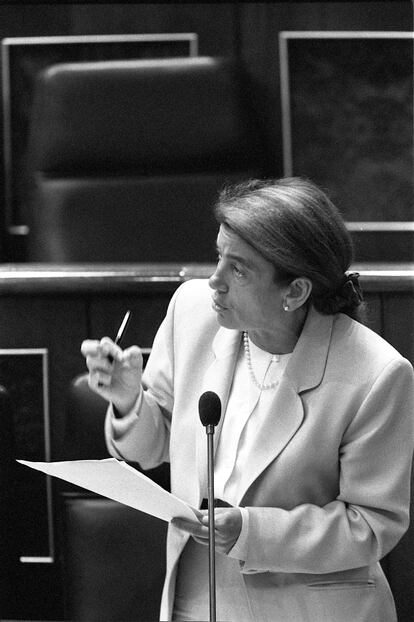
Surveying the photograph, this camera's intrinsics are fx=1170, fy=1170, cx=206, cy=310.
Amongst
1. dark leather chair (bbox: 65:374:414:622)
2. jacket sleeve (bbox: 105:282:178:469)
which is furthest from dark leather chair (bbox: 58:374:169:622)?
jacket sleeve (bbox: 105:282:178:469)

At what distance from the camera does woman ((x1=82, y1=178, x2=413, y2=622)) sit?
1.19 meters

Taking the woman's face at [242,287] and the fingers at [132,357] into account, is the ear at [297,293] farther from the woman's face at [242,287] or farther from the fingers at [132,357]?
the fingers at [132,357]

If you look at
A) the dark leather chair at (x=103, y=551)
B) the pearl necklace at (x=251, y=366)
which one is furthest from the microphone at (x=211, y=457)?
the dark leather chair at (x=103, y=551)

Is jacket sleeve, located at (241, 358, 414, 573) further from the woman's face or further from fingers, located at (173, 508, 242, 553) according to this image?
the woman's face

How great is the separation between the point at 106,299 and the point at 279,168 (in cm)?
65

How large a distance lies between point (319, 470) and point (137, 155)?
2.93 ft

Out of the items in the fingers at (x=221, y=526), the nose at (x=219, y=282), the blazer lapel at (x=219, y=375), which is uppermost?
the nose at (x=219, y=282)

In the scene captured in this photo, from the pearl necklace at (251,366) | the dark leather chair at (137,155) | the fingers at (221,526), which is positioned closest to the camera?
the fingers at (221,526)


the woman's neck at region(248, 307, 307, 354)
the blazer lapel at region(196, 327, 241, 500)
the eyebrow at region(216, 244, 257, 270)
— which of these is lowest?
the blazer lapel at region(196, 327, 241, 500)

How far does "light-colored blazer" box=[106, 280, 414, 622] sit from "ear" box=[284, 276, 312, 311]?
1.7 inches

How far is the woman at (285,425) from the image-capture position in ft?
3.89

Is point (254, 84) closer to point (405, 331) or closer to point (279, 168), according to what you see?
point (279, 168)

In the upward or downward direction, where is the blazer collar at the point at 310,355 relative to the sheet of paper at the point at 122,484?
upward

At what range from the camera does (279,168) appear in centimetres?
209
